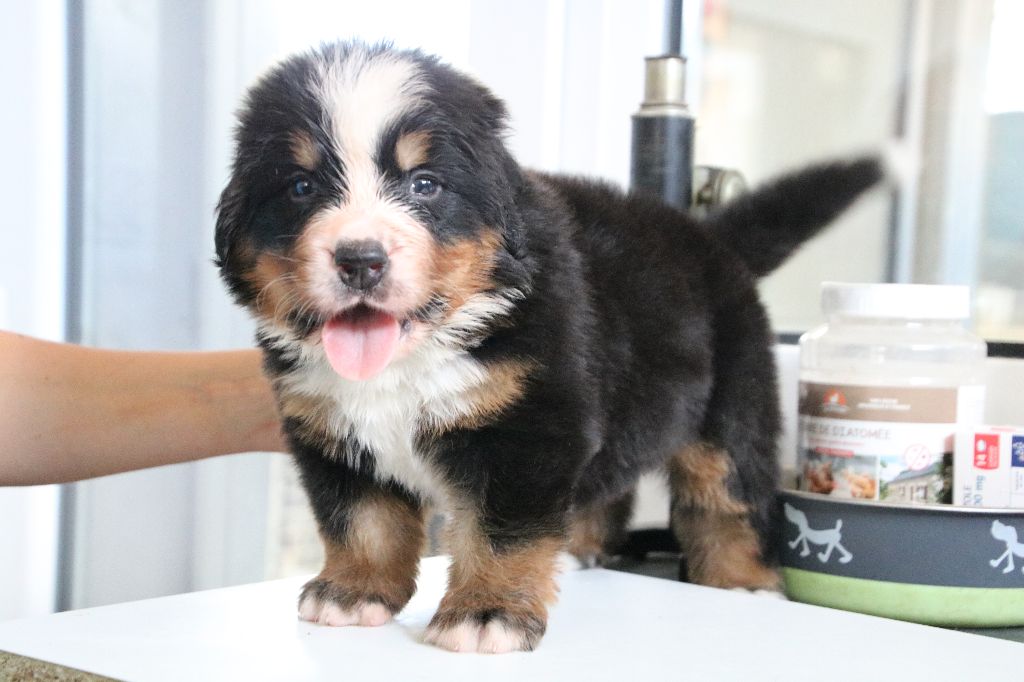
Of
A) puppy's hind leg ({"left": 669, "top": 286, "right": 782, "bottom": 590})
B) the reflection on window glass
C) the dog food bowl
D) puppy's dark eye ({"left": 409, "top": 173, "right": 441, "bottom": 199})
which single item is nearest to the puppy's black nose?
puppy's dark eye ({"left": 409, "top": 173, "right": 441, "bottom": 199})

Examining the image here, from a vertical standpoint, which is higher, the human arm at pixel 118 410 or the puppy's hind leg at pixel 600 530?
the human arm at pixel 118 410

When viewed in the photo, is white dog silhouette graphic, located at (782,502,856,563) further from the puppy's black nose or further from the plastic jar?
the puppy's black nose

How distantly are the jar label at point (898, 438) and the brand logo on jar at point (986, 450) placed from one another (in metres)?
0.04

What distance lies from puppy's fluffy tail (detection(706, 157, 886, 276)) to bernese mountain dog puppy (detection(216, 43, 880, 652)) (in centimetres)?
41

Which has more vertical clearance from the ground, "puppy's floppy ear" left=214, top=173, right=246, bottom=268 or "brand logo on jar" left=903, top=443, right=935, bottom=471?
"puppy's floppy ear" left=214, top=173, right=246, bottom=268

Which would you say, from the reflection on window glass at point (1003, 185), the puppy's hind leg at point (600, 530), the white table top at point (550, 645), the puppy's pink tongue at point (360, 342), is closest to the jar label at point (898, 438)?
the white table top at point (550, 645)

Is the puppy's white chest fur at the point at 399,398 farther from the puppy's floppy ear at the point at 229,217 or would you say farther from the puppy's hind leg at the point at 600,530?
the puppy's hind leg at the point at 600,530

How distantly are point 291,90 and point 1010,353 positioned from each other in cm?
141

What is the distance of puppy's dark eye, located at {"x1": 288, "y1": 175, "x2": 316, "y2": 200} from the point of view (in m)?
1.17

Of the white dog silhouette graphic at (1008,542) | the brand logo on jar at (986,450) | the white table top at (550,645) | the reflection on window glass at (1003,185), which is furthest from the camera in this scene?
the reflection on window glass at (1003,185)

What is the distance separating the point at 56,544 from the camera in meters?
2.59

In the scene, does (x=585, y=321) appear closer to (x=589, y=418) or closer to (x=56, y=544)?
(x=589, y=418)

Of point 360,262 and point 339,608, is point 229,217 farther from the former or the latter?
point 339,608

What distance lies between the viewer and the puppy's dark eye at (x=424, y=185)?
3.84ft
